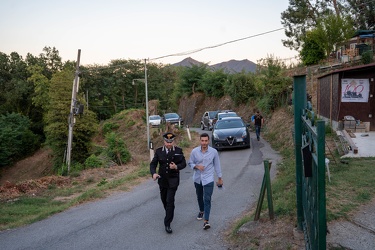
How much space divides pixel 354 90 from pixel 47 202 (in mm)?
13045

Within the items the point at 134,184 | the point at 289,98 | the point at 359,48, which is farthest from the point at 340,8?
the point at 134,184

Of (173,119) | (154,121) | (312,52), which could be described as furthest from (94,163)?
(312,52)

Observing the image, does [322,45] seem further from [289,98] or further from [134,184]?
[134,184]

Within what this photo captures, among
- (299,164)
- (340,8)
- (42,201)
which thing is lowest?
(42,201)

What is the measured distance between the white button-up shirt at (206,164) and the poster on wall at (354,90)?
1147 centimetres

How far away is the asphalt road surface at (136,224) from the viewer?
643 centimetres

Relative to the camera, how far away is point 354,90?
16141mm

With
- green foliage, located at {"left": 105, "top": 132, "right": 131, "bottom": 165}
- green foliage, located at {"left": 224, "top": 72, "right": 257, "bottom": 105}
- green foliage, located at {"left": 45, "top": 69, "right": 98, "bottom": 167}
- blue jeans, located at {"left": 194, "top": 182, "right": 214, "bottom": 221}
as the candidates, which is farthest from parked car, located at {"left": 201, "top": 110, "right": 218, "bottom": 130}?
blue jeans, located at {"left": 194, "top": 182, "right": 214, "bottom": 221}

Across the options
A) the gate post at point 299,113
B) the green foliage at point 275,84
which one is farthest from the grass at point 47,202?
the green foliage at point 275,84

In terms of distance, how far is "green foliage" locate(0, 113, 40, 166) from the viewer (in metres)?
42.2

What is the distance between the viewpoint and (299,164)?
16.8ft

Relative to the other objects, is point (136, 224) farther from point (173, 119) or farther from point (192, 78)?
point (192, 78)

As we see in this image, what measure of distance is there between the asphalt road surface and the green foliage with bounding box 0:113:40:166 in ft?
119

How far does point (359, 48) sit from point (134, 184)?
73.4 ft
